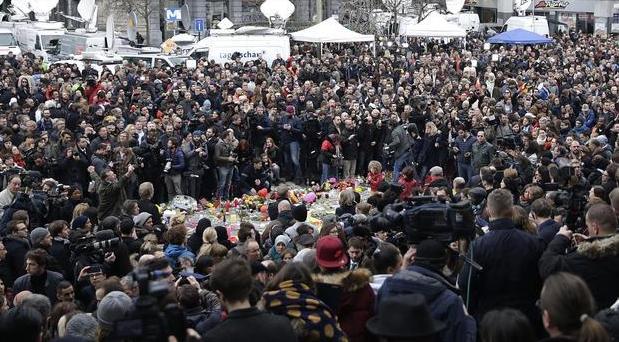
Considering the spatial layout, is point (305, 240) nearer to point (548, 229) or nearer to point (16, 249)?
point (548, 229)

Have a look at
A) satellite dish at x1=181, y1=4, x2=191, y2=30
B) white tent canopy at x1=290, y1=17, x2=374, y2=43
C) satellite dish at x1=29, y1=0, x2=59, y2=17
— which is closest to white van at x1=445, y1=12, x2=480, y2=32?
satellite dish at x1=181, y1=4, x2=191, y2=30

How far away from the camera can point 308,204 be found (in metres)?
15.9

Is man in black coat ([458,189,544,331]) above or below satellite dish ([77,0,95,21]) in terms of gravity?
below

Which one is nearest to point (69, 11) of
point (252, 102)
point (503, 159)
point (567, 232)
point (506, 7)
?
point (506, 7)

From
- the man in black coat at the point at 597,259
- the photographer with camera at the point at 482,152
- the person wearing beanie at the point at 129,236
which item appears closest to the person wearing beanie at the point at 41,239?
the person wearing beanie at the point at 129,236

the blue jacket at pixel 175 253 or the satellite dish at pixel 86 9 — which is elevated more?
the satellite dish at pixel 86 9

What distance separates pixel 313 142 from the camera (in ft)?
59.1

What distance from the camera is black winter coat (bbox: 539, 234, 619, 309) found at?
6.00 metres

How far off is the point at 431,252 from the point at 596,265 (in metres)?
1.19

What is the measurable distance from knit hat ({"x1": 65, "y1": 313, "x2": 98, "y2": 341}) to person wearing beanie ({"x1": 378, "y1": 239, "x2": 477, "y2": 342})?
6.18 feet

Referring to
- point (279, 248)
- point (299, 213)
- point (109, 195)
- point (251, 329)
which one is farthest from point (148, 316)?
point (109, 195)

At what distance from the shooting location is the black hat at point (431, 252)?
18.4 ft

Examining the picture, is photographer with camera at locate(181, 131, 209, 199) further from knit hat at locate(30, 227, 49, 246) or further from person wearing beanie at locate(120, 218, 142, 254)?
knit hat at locate(30, 227, 49, 246)

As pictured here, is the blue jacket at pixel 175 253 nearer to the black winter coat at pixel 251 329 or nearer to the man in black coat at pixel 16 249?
the man in black coat at pixel 16 249
